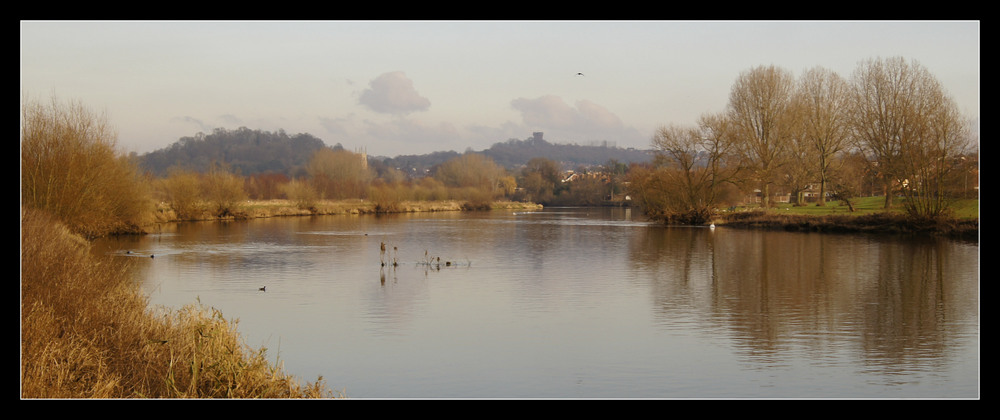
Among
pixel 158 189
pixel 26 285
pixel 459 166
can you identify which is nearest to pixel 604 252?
pixel 26 285

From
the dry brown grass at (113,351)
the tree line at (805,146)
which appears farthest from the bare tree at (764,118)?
the dry brown grass at (113,351)

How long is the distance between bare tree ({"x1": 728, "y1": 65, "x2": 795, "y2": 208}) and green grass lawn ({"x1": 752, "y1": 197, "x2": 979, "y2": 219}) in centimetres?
246

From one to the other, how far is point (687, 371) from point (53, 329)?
725 cm

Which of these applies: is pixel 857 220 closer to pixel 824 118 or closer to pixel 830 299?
pixel 824 118

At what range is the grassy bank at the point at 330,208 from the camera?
166ft

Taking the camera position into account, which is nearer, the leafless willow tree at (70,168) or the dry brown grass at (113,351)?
the dry brown grass at (113,351)

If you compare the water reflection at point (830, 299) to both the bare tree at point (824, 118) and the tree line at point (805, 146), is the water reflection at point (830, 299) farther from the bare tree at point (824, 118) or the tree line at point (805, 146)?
the bare tree at point (824, 118)

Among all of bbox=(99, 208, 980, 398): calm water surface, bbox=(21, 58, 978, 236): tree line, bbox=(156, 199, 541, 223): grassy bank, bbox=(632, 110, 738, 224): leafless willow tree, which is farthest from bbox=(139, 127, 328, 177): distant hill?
bbox=(99, 208, 980, 398): calm water surface

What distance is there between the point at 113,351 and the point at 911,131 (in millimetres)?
31795

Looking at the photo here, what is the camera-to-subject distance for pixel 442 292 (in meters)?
16.4

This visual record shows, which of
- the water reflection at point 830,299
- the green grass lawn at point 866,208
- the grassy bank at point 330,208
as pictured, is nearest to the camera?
the water reflection at point 830,299

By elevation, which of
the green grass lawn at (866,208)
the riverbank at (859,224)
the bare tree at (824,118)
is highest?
the bare tree at (824,118)
